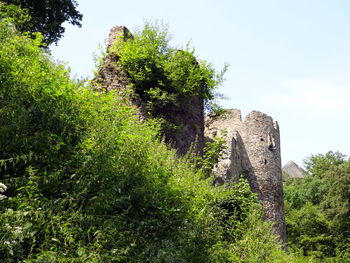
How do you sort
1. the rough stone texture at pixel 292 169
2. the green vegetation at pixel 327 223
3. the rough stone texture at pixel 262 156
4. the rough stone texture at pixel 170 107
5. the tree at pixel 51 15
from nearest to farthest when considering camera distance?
the rough stone texture at pixel 170 107, the tree at pixel 51 15, the rough stone texture at pixel 262 156, the green vegetation at pixel 327 223, the rough stone texture at pixel 292 169

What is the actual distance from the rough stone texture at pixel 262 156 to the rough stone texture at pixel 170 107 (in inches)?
183

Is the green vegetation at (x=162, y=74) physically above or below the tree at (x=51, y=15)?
below

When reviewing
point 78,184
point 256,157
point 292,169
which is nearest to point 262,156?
point 256,157

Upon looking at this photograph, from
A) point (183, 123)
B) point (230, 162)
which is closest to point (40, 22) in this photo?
point (183, 123)

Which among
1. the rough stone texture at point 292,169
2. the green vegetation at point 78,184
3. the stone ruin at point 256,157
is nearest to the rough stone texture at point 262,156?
the stone ruin at point 256,157

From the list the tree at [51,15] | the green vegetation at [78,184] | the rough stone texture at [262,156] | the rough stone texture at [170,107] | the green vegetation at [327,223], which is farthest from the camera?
the green vegetation at [327,223]

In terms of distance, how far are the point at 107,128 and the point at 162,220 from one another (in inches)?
59.2

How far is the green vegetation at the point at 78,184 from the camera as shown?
3.86 metres

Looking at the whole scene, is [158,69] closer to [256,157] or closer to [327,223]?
[256,157]

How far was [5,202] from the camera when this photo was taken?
387 centimetres

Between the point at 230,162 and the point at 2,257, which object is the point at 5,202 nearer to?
the point at 2,257

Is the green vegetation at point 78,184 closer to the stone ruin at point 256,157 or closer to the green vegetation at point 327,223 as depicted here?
the stone ruin at point 256,157

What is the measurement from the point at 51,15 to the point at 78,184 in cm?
1045

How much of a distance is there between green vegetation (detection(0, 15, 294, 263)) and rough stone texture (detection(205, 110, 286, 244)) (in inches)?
361
